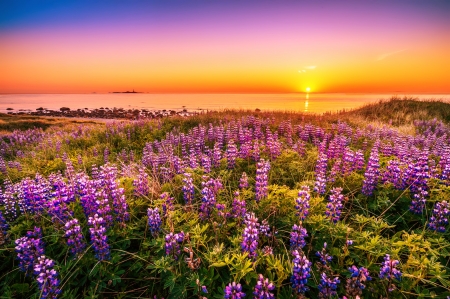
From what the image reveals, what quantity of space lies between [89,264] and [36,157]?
918cm

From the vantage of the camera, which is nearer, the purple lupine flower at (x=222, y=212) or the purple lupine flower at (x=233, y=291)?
the purple lupine flower at (x=233, y=291)

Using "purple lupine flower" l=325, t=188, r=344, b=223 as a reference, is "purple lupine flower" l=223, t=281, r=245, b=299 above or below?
below

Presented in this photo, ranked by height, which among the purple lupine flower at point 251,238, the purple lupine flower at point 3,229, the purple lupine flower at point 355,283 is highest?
the purple lupine flower at point 251,238

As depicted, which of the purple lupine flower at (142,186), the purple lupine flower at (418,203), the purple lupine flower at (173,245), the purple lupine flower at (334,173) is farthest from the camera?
the purple lupine flower at (334,173)

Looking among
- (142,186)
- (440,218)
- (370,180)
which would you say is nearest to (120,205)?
(142,186)

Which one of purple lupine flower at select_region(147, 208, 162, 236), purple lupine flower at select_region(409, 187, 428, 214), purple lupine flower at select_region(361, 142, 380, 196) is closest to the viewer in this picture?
purple lupine flower at select_region(147, 208, 162, 236)

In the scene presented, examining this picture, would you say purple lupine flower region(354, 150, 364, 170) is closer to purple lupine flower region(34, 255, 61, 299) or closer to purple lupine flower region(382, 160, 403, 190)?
purple lupine flower region(382, 160, 403, 190)

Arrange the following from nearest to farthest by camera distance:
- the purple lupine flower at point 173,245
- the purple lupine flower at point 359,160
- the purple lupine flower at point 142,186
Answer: the purple lupine flower at point 173,245, the purple lupine flower at point 142,186, the purple lupine flower at point 359,160

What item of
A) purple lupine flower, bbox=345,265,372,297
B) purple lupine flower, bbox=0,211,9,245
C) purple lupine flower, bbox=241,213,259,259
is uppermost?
purple lupine flower, bbox=241,213,259,259

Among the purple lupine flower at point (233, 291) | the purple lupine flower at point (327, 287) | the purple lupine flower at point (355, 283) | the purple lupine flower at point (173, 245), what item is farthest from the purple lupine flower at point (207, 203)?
the purple lupine flower at point (355, 283)

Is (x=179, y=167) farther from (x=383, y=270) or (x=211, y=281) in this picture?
(x=383, y=270)

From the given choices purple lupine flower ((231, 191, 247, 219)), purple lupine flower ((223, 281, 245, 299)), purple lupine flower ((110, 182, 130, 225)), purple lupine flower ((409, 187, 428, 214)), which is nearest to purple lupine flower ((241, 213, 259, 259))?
purple lupine flower ((223, 281, 245, 299))

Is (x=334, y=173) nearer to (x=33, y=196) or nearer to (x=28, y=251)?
(x=28, y=251)

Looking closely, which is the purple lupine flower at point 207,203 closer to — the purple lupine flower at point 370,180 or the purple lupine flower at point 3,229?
the purple lupine flower at point 370,180
